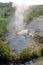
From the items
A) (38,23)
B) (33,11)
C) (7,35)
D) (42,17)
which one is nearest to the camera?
(7,35)

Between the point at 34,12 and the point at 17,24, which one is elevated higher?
the point at 34,12

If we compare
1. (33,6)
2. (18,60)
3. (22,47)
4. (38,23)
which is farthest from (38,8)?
(18,60)

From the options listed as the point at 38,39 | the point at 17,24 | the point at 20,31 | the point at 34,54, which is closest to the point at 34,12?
the point at 17,24

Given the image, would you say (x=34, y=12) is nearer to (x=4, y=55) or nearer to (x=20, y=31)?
(x=20, y=31)

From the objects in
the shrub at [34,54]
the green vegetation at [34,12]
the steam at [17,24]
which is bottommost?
the steam at [17,24]

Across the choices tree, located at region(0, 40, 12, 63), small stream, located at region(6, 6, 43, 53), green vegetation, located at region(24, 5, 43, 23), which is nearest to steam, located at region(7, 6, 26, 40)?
small stream, located at region(6, 6, 43, 53)

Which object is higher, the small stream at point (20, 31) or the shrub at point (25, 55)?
the shrub at point (25, 55)

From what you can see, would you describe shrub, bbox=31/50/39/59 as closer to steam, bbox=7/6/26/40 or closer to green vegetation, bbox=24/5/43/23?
steam, bbox=7/6/26/40

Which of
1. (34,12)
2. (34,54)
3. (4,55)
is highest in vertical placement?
(4,55)

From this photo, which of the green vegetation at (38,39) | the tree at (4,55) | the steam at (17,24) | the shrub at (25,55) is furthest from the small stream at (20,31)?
the tree at (4,55)

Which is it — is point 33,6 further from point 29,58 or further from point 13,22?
point 29,58

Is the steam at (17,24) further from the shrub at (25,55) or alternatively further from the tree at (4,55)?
the tree at (4,55)
